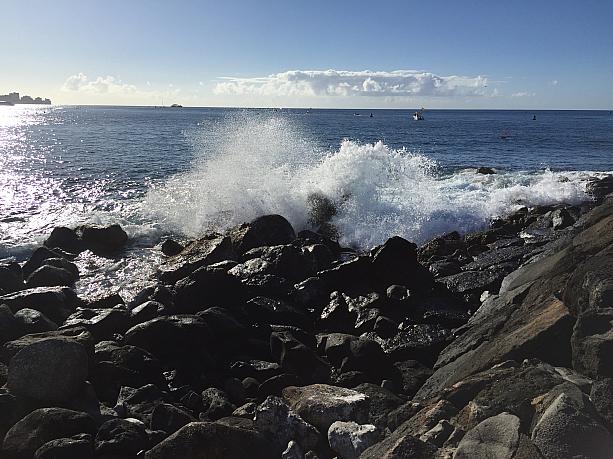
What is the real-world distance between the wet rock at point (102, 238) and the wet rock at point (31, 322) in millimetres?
5656

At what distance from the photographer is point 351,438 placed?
4496mm

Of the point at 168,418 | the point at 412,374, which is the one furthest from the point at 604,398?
the point at 168,418

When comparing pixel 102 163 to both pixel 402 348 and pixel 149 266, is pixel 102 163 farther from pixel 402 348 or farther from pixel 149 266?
pixel 402 348

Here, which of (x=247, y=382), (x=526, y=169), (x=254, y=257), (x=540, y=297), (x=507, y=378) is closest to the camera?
(x=507, y=378)

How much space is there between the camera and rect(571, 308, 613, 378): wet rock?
3750mm

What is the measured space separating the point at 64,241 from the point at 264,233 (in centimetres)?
503

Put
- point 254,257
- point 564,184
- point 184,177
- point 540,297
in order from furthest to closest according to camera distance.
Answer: point 184,177
point 564,184
point 254,257
point 540,297

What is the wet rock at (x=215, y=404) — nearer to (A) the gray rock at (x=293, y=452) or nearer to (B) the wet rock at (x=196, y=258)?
(A) the gray rock at (x=293, y=452)

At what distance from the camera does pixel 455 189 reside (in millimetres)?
19922

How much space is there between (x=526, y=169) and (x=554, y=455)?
2594 cm

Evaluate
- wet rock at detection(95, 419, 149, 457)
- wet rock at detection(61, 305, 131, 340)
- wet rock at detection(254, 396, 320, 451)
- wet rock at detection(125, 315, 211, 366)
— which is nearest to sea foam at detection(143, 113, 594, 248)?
wet rock at detection(61, 305, 131, 340)

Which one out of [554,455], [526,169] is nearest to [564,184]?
[526,169]

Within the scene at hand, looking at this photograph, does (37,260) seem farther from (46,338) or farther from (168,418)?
(168,418)

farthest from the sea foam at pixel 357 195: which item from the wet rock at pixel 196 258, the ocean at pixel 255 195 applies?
the wet rock at pixel 196 258
